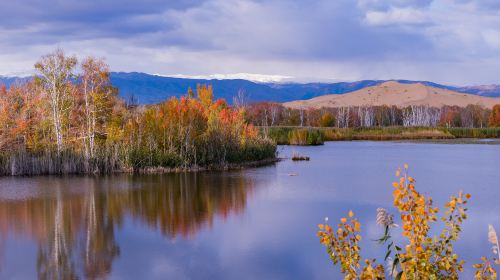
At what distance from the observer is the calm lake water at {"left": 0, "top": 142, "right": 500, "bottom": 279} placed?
9.16m

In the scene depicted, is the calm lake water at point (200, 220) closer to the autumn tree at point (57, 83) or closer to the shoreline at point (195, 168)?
the shoreline at point (195, 168)

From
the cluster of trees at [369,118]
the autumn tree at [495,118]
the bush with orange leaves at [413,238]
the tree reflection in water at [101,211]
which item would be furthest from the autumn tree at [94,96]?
the autumn tree at [495,118]

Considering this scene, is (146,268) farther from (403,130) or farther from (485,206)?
(403,130)

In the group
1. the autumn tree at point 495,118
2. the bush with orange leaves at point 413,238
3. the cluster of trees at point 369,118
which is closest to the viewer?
the bush with orange leaves at point 413,238

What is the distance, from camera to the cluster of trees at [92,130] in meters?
21.4

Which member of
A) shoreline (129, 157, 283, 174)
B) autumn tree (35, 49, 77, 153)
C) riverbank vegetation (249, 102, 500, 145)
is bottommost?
shoreline (129, 157, 283, 174)

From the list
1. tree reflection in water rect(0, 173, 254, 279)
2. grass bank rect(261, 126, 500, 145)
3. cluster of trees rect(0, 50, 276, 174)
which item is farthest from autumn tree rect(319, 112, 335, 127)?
tree reflection in water rect(0, 173, 254, 279)

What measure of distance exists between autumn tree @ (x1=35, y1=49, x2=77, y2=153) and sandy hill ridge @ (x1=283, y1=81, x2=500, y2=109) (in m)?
88.8

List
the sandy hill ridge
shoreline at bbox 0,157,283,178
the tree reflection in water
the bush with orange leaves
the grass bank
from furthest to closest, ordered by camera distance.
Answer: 1. the sandy hill ridge
2. the grass bank
3. shoreline at bbox 0,157,283,178
4. the tree reflection in water
5. the bush with orange leaves

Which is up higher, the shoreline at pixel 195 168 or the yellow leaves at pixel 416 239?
the yellow leaves at pixel 416 239

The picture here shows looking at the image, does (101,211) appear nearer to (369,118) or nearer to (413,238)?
(413,238)

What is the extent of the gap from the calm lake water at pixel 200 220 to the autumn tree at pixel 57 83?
144 inches

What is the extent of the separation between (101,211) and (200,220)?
262cm

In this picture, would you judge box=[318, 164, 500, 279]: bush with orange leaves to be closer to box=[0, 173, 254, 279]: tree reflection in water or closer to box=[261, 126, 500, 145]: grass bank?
box=[0, 173, 254, 279]: tree reflection in water
